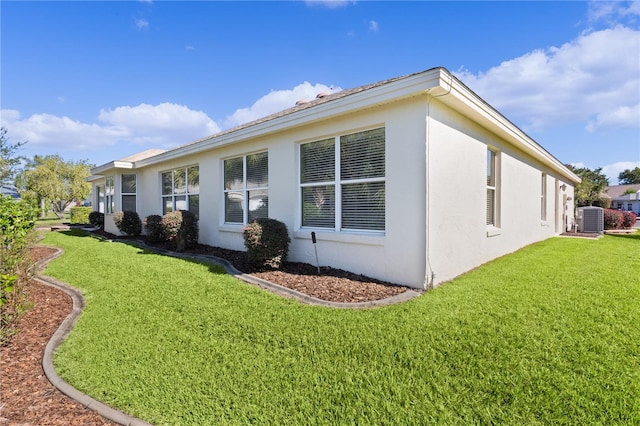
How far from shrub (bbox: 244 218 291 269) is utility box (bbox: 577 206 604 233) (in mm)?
16851

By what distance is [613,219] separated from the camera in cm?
1716

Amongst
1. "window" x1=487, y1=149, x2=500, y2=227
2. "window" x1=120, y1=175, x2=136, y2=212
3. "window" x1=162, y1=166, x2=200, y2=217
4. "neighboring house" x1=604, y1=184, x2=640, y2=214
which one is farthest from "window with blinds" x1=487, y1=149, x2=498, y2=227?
"neighboring house" x1=604, y1=184, x2=640, y2=214

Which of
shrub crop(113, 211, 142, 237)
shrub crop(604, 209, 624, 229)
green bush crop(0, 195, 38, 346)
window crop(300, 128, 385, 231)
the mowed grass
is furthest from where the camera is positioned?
shrub crop(604, 209, 624, 229)

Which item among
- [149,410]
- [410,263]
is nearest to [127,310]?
[149,410]

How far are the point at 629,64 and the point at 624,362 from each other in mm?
12866

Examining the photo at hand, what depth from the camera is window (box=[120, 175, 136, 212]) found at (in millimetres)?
14359

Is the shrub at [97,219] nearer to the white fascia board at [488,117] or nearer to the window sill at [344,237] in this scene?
the window sill at [344,237]

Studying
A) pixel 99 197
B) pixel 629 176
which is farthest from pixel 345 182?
pixel 629 176

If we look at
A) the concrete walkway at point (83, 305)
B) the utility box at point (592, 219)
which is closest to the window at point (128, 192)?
the concrete walkway at point (83, 305)

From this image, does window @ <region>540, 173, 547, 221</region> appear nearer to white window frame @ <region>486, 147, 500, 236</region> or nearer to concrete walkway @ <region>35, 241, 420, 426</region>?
white window frame @ <region>486, 147, 500, 236</region>

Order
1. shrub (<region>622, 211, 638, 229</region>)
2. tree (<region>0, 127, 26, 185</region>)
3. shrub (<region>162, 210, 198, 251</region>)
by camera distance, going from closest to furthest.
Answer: shrub (<region>162, 210, 198, 251</region>)
shrub (<region>622, 211, 638, 229</region>)
tree (<region>0, 127, 26, 185</region>)

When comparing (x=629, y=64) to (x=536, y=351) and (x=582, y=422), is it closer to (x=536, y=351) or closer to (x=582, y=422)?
(x=536, y=351)

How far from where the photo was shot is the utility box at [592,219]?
1520cm

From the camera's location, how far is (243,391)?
2777 millimetres
